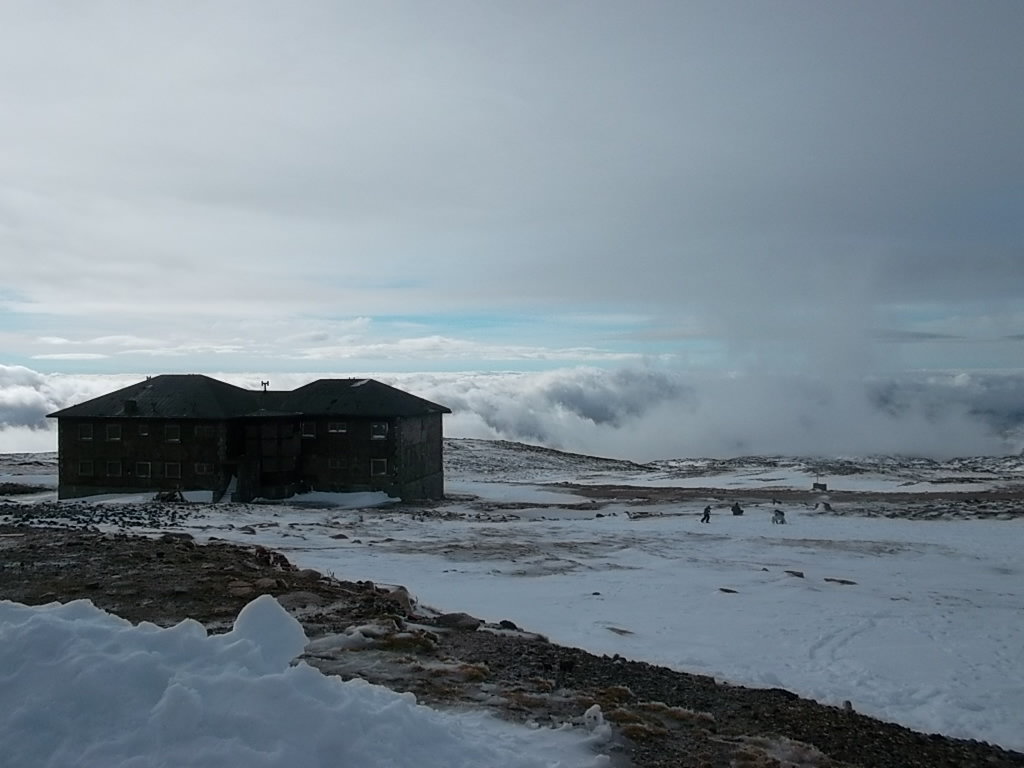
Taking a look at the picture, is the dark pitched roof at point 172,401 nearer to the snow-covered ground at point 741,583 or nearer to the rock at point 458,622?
the snow-covered ground at point 741,583

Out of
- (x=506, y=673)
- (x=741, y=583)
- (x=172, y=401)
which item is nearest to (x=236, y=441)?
(x=172, y=401)

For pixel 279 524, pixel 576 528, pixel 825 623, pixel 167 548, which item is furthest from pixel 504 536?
pixel 825 623

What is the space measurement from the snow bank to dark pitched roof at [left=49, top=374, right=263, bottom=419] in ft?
105

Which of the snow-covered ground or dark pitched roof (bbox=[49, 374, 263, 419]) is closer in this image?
the snow-covered ground

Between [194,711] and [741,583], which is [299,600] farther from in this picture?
[741,583]

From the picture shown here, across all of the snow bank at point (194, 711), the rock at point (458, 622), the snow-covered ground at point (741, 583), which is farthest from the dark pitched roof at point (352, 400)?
the snow bank at point (194, 711)

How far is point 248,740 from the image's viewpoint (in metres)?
6.25

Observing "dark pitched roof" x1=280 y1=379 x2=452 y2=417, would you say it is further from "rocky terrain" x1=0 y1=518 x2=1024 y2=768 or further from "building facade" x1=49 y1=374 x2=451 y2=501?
"rocky terrain" x1=0 y1=518 x2=1024 y2=768

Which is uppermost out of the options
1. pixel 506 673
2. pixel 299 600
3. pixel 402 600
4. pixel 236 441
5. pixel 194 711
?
pixel 236 441

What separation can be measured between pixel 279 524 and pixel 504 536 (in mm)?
7595

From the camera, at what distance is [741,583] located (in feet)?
63.6

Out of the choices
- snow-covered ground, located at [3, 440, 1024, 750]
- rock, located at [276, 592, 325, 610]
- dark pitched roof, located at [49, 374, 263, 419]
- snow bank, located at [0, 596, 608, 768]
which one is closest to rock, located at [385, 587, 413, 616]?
rock, located at [276, 592, 325, 610]

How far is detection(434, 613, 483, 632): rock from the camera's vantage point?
514 inches

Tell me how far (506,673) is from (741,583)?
10.5 meters
